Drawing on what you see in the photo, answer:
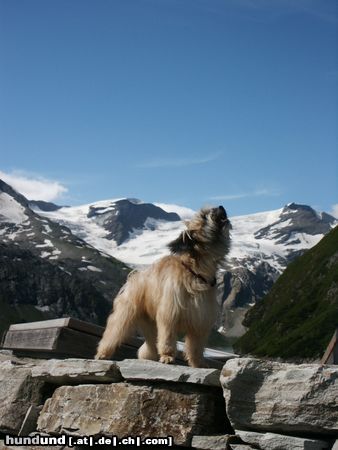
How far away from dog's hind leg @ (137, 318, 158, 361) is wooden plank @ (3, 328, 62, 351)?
135 centimetres

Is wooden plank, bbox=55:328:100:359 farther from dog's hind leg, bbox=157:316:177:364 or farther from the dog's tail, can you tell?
dog's hind leg, bbox=157:316:177:364

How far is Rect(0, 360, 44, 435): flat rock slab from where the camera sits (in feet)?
28.7

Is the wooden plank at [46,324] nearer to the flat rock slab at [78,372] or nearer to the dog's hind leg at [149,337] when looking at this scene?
the flat rock slab at [78,372]

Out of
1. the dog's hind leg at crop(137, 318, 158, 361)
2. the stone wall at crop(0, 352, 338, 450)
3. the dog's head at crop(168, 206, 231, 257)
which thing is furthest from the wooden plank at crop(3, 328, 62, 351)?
the dog's head at crop(168, 206, 231, 257)

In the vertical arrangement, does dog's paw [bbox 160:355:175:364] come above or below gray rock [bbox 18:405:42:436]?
above

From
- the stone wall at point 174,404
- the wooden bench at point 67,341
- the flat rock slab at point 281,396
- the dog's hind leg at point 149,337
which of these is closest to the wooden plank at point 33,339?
the wooden bench at point 67,341

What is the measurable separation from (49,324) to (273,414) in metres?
4.89

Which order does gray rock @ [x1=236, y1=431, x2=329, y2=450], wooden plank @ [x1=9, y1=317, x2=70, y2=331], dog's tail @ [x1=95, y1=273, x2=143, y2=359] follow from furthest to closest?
wooden plank @ [x1=9, y1=317, x2=70, y2=331] < dog's tail @ [x1=95, y1=273, x2=143, y2=359] < gray rock @ [x1=236, y1=431, x2=329, y2=450]

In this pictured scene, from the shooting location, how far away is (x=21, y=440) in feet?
27.4

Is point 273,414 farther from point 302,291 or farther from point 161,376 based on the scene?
point 302,291

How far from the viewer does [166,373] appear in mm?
7324

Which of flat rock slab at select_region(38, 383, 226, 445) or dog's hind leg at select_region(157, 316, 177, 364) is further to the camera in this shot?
dog's hind leg at select_region(157, 316, 177, 364)

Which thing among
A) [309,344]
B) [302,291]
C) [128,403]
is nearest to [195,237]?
[128,403]

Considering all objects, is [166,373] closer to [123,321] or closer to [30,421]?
[123,321]
